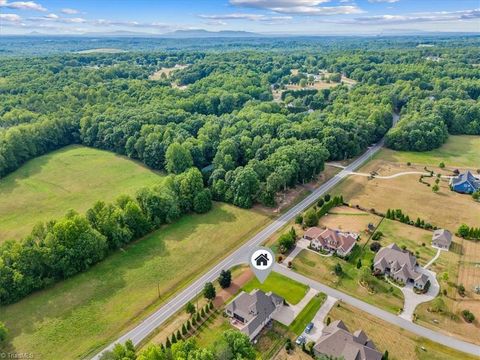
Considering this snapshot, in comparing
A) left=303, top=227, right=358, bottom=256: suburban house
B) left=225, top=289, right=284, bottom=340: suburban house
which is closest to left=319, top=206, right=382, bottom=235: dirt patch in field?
left=303, top=227, right=358, bottom=256: suburban house

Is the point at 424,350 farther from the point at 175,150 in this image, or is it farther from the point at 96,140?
the point at 96,140

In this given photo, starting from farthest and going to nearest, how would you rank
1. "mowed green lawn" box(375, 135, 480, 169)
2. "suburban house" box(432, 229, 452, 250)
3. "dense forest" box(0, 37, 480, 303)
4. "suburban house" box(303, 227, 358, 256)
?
"mowed green lawn" box(375, 135, 480, 169)
"suburban house" box(432, 229, 452, 250)
"suburban house" box(303, 227, 358, 256)
"dense forest" box(0, 37, 480, 303)

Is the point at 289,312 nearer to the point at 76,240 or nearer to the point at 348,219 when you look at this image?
the point at 348,219

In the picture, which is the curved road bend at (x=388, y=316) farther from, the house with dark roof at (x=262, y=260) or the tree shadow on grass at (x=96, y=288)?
the tree shadow on grass at (x=96, y=288)

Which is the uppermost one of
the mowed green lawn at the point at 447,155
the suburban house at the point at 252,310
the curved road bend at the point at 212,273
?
the suburban house at the point at 252,310

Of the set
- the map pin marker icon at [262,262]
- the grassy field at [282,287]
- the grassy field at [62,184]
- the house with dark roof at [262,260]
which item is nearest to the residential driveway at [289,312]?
the grassy field at [282,287]

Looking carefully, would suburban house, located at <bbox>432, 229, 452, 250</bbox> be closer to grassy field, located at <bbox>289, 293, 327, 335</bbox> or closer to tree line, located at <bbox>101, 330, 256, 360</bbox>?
grassy field, located at <bbox>289, 293, 327, 335</bbox>

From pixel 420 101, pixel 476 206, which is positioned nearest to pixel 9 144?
pixel 476 206
